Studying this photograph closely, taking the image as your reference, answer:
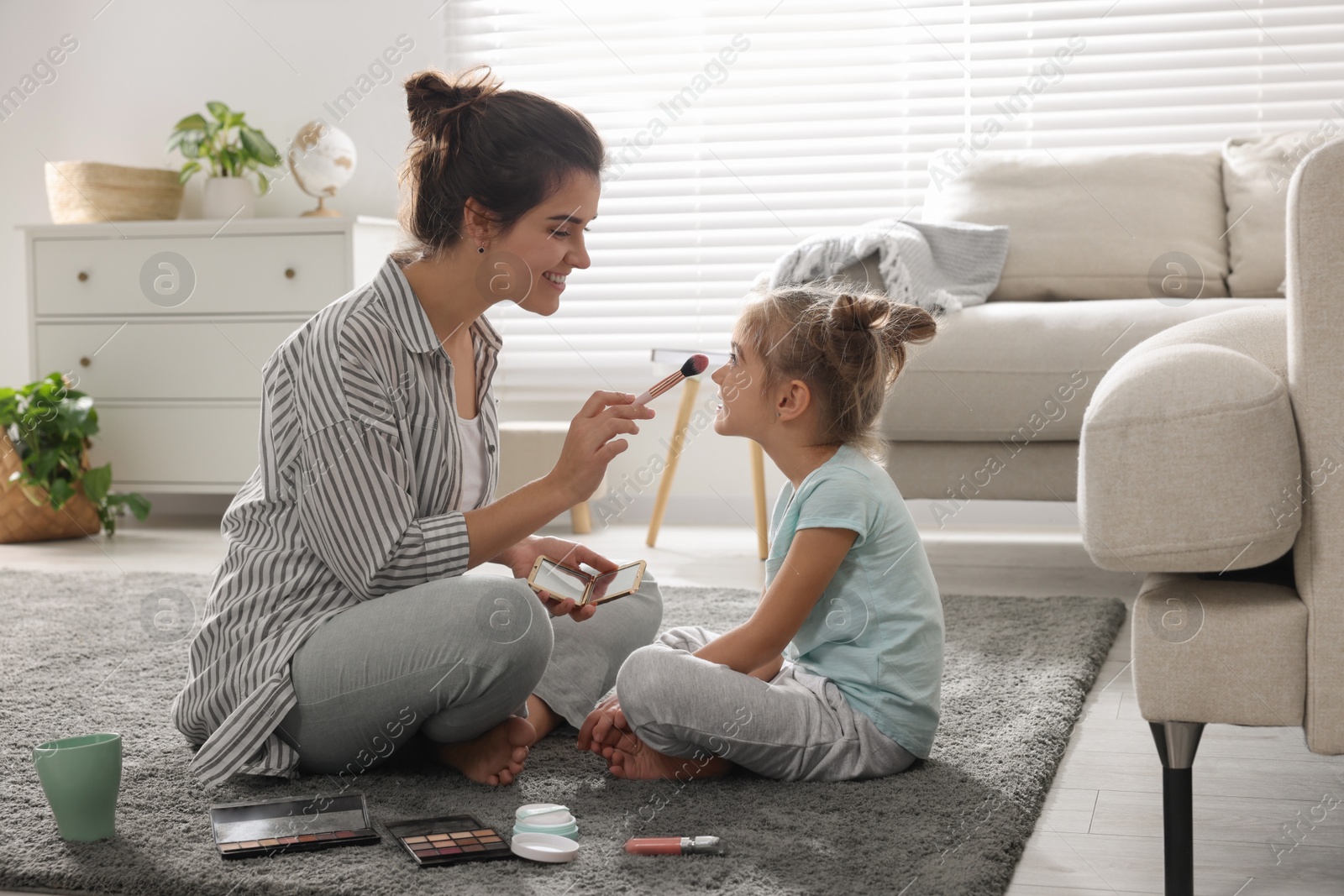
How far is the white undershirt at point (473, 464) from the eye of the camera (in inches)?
57.6

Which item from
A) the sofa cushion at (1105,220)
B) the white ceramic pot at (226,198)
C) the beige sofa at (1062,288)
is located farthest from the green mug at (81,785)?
the white ceramic pot at (226,198)

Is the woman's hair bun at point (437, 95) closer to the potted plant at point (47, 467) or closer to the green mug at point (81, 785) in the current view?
the green mug at point (81, 785)

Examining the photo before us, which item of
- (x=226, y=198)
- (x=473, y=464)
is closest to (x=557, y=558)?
(x=473, y=464)

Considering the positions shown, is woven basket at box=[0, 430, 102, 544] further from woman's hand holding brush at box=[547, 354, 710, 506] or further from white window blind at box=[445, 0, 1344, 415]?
woman's hand holding brush at box=[547, 354, 710, 506]

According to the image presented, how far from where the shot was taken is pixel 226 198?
3.54 meters

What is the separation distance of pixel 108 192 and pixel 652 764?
9.44 feet

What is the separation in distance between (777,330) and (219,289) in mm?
2419

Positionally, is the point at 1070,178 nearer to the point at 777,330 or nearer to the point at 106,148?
the point at 777,330

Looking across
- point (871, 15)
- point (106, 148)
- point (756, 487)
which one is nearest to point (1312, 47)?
point (871, 15)

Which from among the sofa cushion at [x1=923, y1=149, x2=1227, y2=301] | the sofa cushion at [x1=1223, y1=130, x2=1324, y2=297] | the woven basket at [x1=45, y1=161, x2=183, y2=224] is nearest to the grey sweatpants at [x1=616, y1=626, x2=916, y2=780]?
the sofa cushion at [x1=923, y1=149, x2=1227, y2=301]

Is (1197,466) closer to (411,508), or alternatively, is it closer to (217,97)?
(411,508)

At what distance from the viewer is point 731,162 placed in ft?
11.7

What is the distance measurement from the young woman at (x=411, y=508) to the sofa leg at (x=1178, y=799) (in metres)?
0.55

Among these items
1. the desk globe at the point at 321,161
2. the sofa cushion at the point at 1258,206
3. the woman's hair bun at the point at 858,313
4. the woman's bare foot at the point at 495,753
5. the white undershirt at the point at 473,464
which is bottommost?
the woman's bare foot at the point at 495,753
